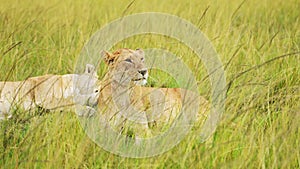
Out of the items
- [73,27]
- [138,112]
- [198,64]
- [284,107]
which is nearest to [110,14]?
[73,27]

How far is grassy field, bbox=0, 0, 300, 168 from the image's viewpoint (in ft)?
8.38

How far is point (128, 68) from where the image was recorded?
11.8 ft

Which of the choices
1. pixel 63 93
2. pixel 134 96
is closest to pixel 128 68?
pixel 134 96

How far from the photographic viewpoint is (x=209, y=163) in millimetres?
2543

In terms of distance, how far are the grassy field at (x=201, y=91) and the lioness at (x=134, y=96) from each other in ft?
0.87

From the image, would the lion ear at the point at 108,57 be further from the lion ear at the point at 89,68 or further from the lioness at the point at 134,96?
the lion ear at the point at 89,68

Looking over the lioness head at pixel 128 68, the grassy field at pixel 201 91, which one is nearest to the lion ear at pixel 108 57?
the lioness head at pixel 128 68

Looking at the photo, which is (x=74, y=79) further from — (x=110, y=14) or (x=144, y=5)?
(x=144, y=5)

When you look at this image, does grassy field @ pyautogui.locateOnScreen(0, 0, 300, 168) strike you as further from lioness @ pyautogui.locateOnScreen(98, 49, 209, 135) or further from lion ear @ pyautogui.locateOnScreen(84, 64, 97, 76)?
lion ear @ pyautogui.locateOnScreen(84, 64, 97, 76)

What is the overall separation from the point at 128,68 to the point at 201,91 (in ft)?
1.59

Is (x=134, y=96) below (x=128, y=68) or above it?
below

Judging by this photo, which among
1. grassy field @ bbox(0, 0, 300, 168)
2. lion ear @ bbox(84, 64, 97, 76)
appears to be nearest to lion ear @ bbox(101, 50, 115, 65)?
lion ear @ bbox(84, 64, 97, 76)

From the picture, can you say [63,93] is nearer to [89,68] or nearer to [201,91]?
[89,68]

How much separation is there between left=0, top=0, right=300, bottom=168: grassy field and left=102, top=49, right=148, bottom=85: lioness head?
1.30ft
